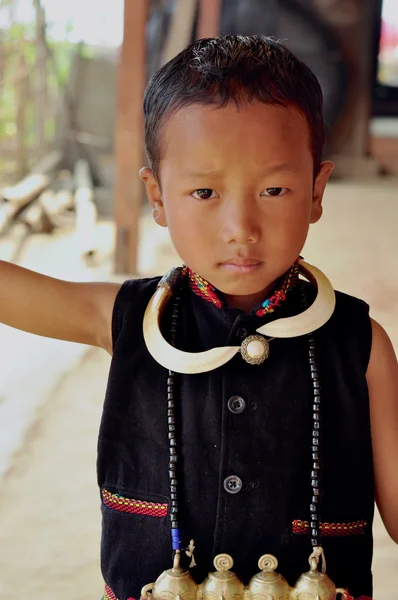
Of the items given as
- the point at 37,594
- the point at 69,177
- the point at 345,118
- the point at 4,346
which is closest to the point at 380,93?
the point at 345,118

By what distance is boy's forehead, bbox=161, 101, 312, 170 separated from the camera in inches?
43.5

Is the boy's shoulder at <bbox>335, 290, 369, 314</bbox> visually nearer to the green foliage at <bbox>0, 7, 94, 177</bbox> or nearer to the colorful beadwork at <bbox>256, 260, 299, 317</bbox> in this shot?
the colorful beadwork at <bbox>256, 260, 299, 317</bbox>

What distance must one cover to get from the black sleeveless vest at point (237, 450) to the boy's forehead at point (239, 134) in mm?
229

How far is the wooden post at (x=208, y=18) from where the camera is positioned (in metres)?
6.54

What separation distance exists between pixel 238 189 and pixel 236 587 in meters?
0.50

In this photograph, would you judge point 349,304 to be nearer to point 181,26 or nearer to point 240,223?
point 240,223

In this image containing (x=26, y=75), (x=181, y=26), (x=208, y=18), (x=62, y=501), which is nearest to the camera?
(x=62, y=501)

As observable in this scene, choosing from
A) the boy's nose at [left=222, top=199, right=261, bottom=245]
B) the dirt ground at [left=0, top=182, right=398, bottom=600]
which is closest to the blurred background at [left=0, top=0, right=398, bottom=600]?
the dirt ground at [left=0, top=182, right=398, bottom=600]

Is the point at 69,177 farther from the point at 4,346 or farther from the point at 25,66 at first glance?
the point at 4,346

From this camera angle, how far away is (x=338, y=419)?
1243 mm

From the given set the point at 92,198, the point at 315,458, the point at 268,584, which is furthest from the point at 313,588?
the point at 92,198

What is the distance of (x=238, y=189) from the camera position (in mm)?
1110

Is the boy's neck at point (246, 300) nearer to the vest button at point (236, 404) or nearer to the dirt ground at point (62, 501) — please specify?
the vest button at point (236, 404)

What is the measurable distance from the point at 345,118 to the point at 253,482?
7962 millimetres
